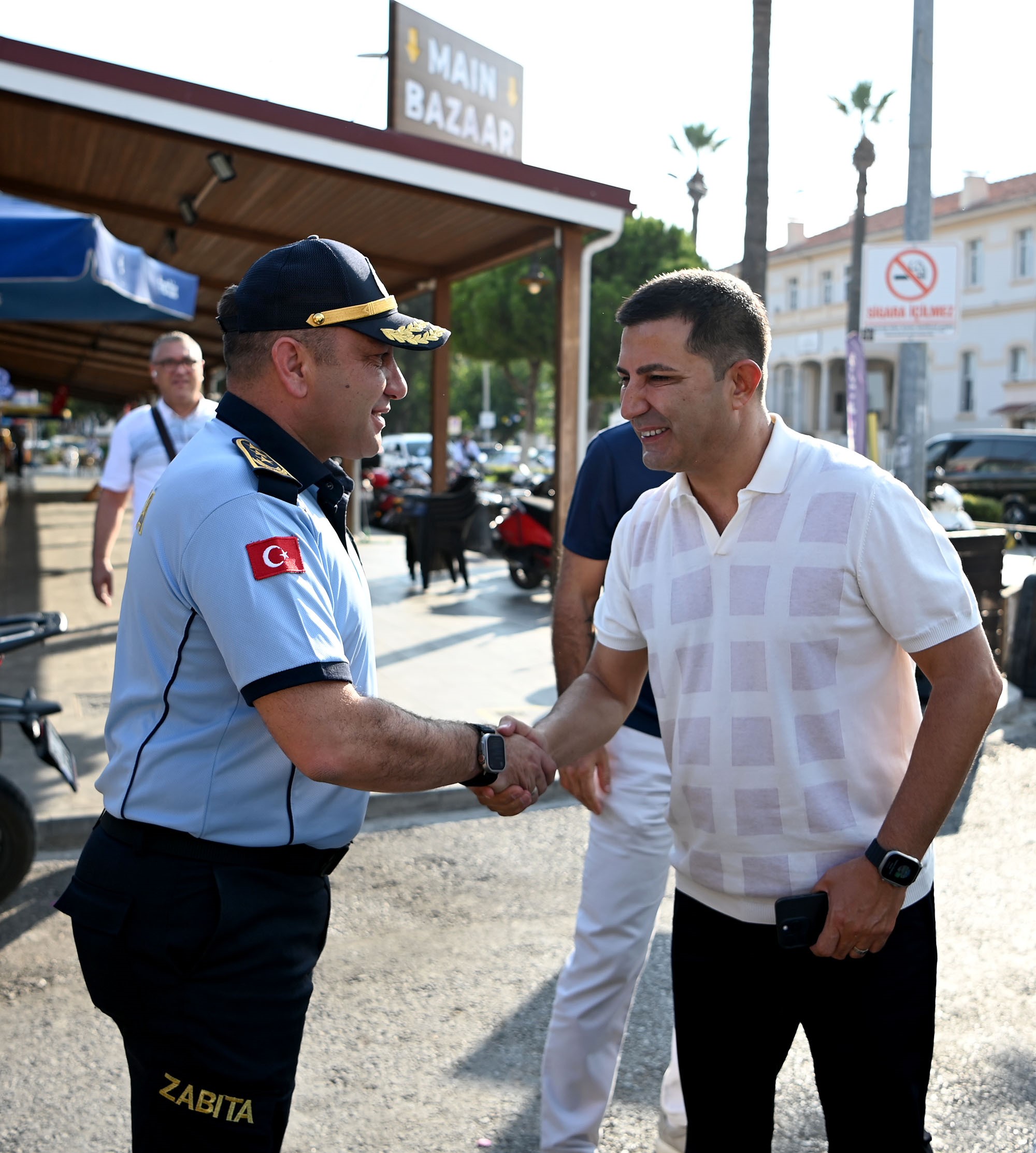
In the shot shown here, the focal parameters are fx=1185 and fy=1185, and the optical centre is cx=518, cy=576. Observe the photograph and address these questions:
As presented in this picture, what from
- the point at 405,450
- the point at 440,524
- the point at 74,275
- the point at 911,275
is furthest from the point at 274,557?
the point at 405,450

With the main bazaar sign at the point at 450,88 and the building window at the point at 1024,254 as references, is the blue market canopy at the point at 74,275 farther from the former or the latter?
the building window at the point at 1024,254

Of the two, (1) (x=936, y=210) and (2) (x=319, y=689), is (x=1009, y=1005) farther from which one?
(1) (x=936, y=210)

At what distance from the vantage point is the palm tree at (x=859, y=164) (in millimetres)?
41500

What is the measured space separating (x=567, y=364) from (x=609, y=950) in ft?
28.2

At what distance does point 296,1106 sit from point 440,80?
11.1 meters

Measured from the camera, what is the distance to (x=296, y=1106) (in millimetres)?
3309

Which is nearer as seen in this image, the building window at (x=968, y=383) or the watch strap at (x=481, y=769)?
the watch strap at (x=481, y=769)

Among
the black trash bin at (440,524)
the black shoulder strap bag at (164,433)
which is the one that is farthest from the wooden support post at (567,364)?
the black shoulder strap bag at (164,433)

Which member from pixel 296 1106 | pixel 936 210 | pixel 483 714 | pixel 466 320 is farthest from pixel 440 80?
pixel 936 210

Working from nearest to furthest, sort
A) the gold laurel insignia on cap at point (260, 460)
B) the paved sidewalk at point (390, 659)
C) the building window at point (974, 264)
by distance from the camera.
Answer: the gold laurel insignia on cap at point (260, 460) → the paved sidewalk at point (390, 659) → the building window at point (974, 264)

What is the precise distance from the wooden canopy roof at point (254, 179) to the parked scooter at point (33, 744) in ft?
16.1

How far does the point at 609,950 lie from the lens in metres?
3.01

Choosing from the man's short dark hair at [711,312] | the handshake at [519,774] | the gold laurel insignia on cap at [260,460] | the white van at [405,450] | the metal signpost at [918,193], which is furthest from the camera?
the white van at [405,450]

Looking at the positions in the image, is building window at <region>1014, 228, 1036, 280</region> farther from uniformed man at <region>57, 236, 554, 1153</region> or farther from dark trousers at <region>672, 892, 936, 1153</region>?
uniformed man at <region>57, 236, 554, 1153</region>
